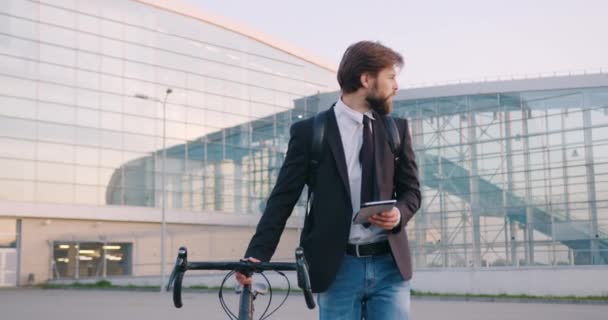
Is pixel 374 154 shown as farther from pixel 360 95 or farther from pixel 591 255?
pixel 591 255

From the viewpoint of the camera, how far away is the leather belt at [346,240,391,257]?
10.5 ft

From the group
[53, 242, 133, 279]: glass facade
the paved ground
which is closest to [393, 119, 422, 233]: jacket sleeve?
the paved ground

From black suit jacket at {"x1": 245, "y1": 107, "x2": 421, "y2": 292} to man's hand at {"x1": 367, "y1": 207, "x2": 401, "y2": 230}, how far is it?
0.10 m

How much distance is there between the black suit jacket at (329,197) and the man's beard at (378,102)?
0.10 feet

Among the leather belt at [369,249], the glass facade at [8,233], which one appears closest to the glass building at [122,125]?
the glass facade at [8,233]

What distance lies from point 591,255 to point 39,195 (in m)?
23.9

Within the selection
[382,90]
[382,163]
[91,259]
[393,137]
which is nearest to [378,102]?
[382,90]

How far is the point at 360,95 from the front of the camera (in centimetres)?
339

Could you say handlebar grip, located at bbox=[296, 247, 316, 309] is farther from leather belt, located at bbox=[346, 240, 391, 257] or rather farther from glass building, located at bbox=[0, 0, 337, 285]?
glass building, located at bbox=[0, 0, 337, 285]

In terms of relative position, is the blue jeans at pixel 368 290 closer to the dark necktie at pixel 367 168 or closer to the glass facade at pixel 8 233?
the dark necktie at pixel 367 168

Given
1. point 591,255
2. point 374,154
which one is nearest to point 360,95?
point 374,154

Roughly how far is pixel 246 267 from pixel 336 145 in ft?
2.13

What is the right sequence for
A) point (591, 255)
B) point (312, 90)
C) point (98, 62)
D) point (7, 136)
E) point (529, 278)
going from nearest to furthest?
1. point (529, 278)
2. point (591, 255)
3. point (7, 136)
4. point (98, 62)
5. point (312, 90)

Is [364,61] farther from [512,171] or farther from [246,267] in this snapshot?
[512,171]
